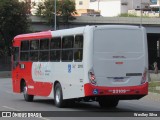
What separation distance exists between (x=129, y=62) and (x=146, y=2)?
149 metres

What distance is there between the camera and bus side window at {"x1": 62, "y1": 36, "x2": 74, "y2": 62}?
20016 millimetres

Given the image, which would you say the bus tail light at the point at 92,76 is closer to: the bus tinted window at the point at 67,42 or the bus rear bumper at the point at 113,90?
the bus rear bumper at the point at 113,90

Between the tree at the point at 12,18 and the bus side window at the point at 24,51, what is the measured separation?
155 ft

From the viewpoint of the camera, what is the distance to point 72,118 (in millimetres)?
16672

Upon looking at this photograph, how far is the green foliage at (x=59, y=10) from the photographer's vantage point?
80.8m

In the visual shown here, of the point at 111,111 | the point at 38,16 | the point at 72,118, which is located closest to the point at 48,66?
the point at 111,111

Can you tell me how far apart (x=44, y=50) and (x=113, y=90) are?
4.72 meters

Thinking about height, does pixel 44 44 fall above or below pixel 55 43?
below

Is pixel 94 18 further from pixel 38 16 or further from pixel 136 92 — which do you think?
pixel 136 92

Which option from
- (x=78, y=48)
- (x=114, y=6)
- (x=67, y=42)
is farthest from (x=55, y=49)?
(x=114, y=6)

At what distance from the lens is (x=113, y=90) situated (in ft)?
61.3

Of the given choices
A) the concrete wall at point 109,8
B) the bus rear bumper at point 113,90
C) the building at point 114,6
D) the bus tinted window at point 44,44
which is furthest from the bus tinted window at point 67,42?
the concrete wall at point 109,8

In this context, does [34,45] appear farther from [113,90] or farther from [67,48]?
[113,90]

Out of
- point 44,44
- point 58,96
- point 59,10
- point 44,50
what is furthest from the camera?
point 59,10
